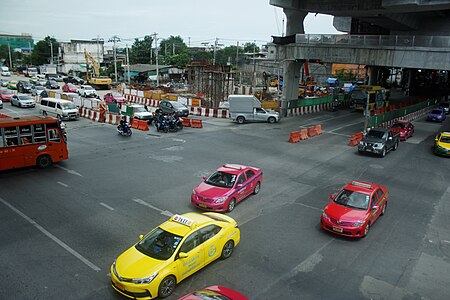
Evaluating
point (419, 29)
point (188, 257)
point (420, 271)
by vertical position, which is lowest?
point (420, 271)

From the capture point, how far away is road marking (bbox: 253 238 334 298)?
8.96 meters

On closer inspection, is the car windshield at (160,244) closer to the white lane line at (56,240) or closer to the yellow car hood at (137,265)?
the yellow car hood at (137,265)

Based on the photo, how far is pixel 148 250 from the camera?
355 inches

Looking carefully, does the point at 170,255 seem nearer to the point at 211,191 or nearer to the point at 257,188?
the point at 211,191

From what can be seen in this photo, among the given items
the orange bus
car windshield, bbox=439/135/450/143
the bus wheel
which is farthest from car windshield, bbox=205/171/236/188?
car windshield, bbox=439/135/450/143

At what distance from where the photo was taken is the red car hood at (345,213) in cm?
1173

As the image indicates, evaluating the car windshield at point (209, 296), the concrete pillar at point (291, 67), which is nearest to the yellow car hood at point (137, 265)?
the car windshield at point (209, 296)

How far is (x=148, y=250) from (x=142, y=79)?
7029cm

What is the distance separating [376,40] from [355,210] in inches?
954

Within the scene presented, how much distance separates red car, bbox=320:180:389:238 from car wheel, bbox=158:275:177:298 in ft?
18.9

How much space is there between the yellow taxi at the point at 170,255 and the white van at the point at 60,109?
25696mm

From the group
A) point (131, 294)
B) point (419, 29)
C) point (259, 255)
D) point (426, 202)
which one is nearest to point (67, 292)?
point (131, 294)

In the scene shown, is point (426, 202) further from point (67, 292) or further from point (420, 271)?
point (67, 292)

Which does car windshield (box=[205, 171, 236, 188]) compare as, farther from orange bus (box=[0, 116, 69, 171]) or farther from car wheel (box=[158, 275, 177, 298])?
orange bus (box=[0, 116, 69, 171])
